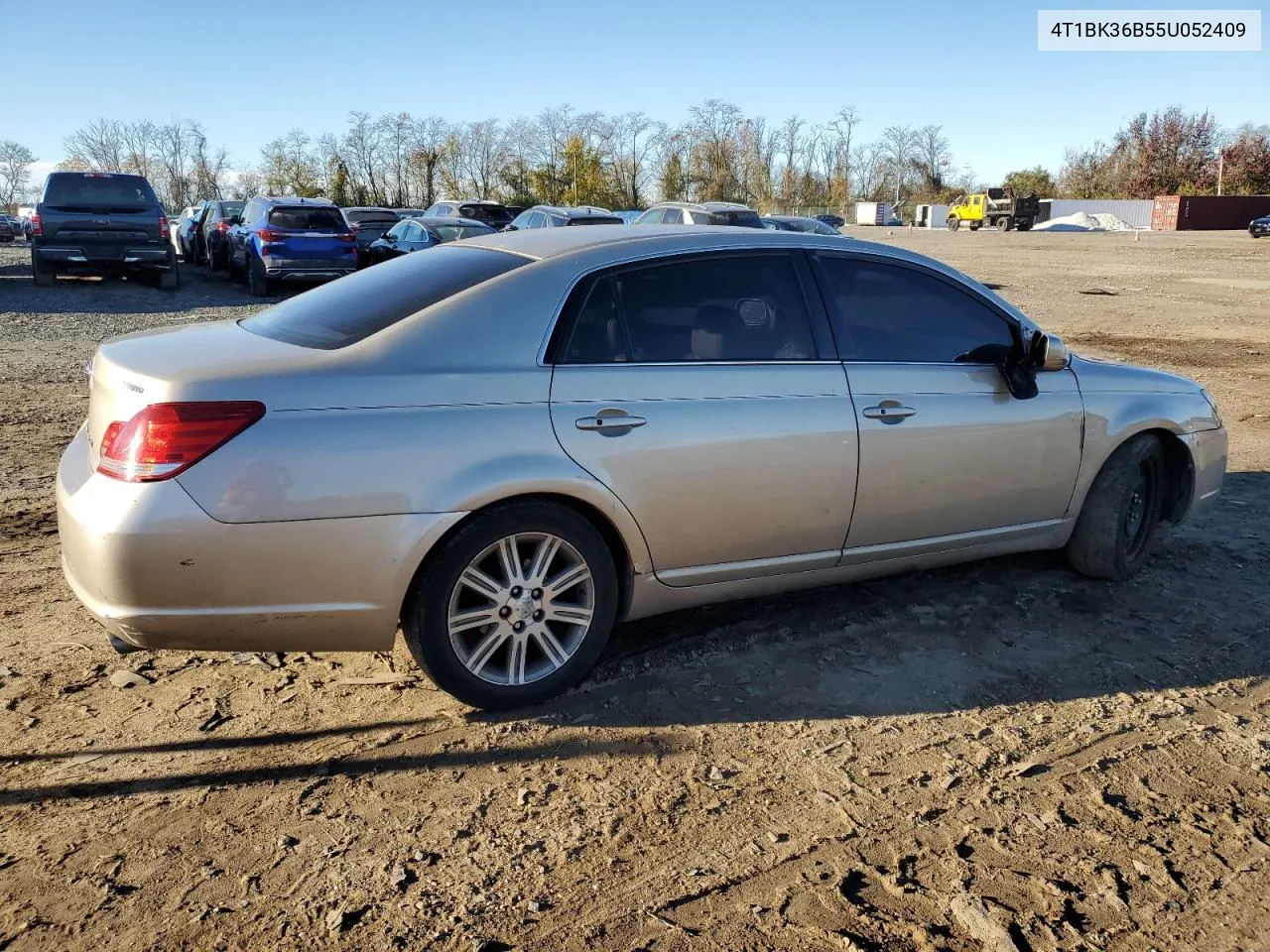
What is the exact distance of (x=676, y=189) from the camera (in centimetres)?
6425

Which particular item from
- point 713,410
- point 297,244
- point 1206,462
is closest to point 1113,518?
point 1206,462

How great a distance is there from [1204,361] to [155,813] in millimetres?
A: 12551

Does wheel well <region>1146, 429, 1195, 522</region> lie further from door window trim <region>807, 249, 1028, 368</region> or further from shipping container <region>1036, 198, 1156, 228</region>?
shipping container <region>1036, 198, 1156, 228</region>

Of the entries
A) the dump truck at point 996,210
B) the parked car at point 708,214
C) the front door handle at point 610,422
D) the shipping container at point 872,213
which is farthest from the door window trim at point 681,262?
the shipping container at point 872,213

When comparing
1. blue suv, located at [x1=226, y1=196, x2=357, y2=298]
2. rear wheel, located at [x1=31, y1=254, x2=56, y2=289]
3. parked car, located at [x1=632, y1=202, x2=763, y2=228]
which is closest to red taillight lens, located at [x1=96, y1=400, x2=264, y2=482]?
parked car, located at [x1=632, y1=202, x2=763, y2=228]

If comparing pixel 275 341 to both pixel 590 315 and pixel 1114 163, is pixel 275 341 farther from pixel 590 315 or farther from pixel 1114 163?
pixel 1114 163

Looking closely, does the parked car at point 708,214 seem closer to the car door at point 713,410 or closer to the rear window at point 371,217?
the rear window at point 371,217

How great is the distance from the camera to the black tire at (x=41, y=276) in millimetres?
18594

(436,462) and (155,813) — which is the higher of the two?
(436,462)

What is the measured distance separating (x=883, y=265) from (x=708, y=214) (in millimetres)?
16461

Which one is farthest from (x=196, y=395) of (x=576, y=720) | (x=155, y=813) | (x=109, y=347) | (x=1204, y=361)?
(x=1204, y=361)

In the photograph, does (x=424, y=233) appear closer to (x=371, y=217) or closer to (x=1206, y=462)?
(x=371, y=217)

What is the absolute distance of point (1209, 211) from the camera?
6738 centimetres

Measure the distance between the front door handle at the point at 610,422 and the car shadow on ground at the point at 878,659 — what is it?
95 cm
